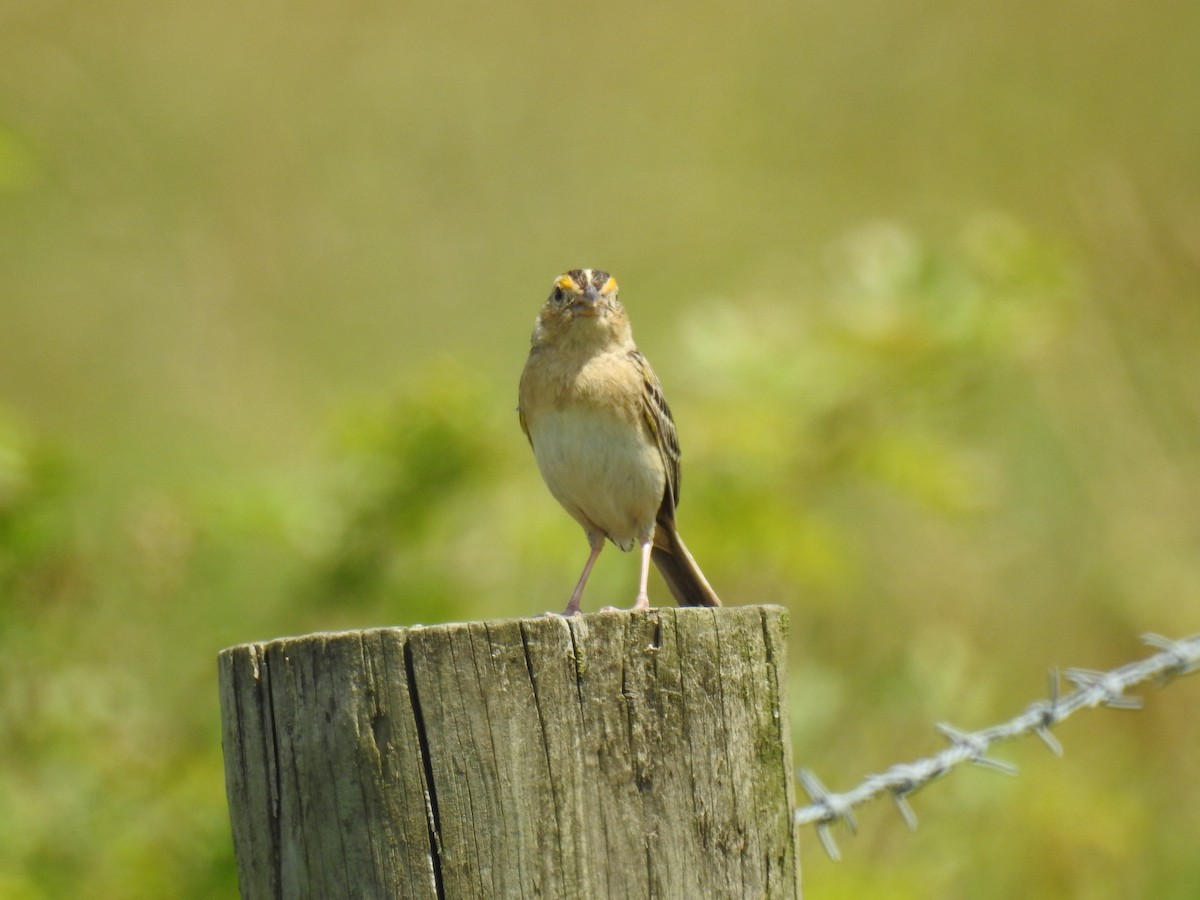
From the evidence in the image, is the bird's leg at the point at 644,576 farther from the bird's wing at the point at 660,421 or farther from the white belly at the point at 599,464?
the bird's wing at the point at 660,421

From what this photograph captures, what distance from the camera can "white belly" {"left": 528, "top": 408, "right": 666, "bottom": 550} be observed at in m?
6.10

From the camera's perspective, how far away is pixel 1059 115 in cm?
1432

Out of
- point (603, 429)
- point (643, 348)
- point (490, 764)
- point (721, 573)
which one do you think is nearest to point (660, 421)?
point (603, 429)

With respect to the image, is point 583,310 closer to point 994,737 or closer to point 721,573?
point 994,737

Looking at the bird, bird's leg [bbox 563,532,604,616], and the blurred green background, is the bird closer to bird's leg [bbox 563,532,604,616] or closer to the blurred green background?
bird's leg [bbox 563,532,604,616]

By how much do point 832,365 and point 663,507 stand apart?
243 centimetres

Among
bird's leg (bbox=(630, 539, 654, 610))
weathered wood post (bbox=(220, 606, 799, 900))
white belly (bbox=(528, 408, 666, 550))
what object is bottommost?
weathered wood post (bbox=(220, 606, 799, 900))

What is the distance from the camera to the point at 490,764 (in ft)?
9.84

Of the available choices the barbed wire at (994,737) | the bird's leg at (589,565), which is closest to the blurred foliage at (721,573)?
the bird's leg at (589,565)

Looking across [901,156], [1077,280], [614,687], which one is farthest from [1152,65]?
[614,687]

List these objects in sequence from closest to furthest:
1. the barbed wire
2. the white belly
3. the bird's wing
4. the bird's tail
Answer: the barbed wire, the white belly, the bird's wing, the bird's tail

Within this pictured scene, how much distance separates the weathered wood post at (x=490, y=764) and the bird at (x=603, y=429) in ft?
9.10

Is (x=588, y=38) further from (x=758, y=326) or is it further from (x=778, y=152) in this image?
(x=758, y=326)

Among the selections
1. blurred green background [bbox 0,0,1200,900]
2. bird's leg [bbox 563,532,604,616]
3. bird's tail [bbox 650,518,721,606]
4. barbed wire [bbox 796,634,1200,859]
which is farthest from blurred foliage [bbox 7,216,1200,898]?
barbed wire [bbox 796,634,1200,859]
